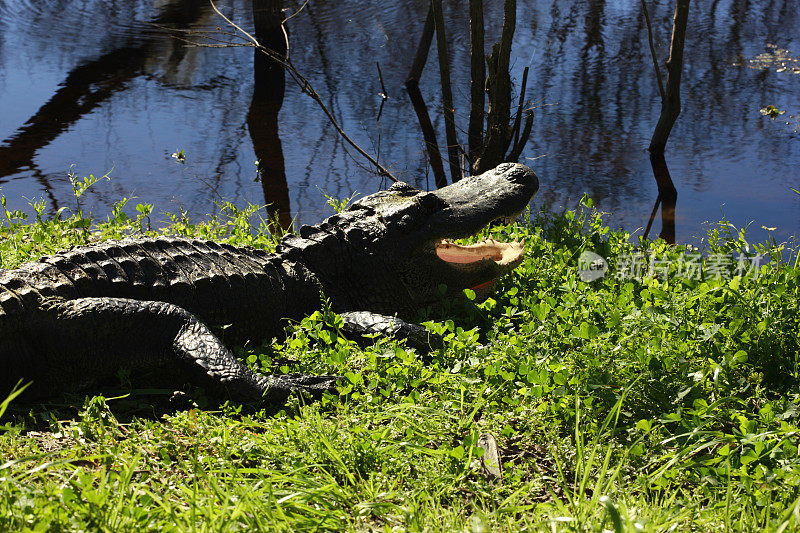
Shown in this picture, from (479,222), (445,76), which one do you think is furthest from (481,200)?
(445,76)

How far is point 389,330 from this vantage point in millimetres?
3678

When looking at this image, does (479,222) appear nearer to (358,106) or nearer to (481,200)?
(481,200)

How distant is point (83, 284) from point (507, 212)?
255 centimetres

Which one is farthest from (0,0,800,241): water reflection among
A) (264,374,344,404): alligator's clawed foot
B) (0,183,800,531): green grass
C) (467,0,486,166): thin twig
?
(264,374,344,404): alligator's clawed foot

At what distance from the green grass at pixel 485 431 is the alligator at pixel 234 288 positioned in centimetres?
15

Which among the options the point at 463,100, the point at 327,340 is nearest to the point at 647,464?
the point at 327,340

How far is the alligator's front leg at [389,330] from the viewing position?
367 centimetres

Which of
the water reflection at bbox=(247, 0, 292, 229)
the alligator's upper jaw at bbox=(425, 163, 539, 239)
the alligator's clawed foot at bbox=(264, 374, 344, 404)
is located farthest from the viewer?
the water reflection at bbox=(247, 0, 292, 229)

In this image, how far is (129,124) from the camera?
889cm

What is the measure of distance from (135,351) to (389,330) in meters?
1.24

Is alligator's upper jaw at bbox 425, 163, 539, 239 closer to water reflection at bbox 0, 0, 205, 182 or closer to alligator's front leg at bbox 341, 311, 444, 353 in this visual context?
alligator's front leg at bbox 341, 311, 444, 353

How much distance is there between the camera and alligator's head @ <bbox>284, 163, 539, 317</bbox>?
4117mm
